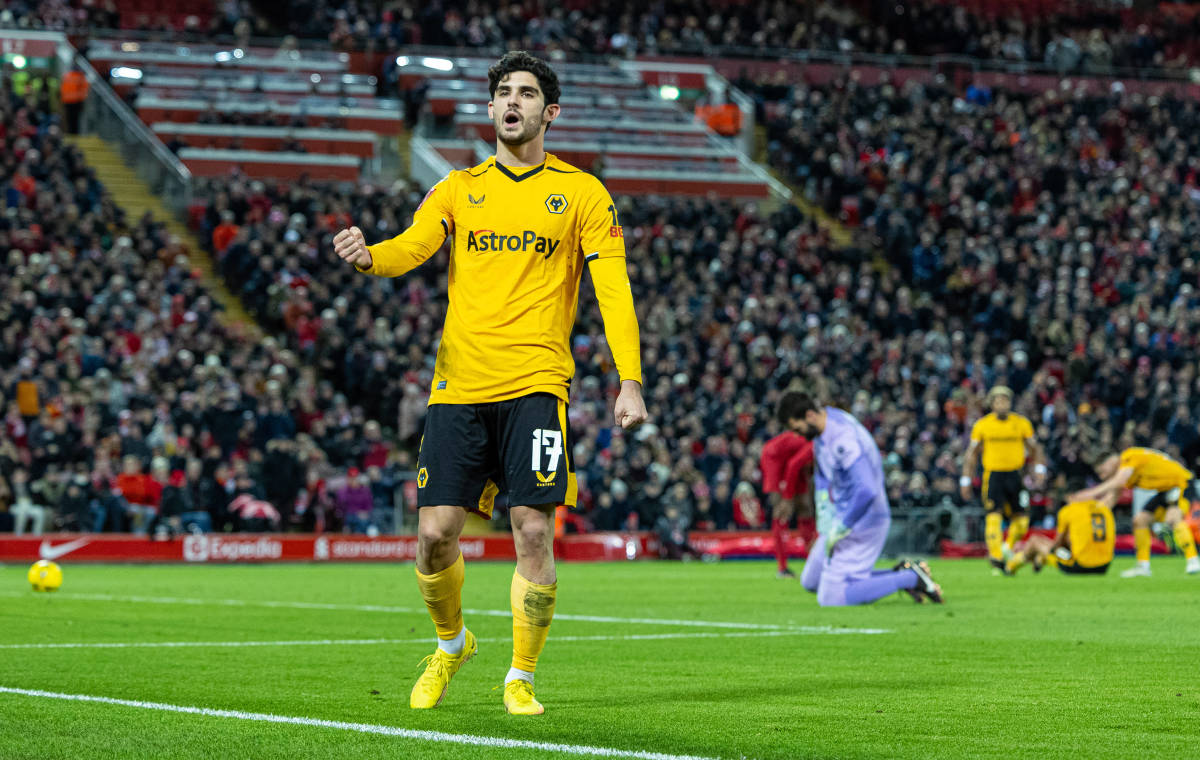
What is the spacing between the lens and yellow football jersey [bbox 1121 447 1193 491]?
2017 cm

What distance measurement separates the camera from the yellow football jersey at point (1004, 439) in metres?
21.6

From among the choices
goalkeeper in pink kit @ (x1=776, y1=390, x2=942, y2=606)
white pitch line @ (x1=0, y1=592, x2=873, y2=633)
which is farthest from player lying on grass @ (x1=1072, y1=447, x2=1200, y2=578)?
white pitch line @ (x1=0, y1=592, x2=873, y2=633)

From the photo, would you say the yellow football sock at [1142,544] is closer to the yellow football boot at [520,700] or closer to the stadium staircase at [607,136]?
the yellow football boot at [520,700]

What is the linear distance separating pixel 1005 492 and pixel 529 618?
627 inches

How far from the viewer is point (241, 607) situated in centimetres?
1460

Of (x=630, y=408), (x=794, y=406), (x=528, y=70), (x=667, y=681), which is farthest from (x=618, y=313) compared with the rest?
(x=794, y=406)

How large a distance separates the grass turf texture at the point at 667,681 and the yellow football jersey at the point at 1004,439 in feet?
18.9

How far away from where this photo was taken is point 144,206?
34.2 m

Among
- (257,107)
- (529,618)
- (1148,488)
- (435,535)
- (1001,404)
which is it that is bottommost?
(1148,488)

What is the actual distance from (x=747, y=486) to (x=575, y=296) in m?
20.4

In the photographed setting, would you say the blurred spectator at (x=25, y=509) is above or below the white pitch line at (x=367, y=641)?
below

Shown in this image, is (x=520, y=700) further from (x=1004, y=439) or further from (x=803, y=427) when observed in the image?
(x=1004, y=439)

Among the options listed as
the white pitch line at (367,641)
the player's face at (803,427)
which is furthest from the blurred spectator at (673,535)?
the white pitch line at (367,641)

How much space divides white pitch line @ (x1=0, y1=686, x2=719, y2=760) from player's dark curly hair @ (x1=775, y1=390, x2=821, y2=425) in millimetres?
7743
